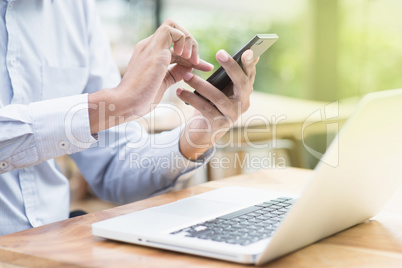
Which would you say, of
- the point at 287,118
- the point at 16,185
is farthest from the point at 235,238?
the point at 287,118

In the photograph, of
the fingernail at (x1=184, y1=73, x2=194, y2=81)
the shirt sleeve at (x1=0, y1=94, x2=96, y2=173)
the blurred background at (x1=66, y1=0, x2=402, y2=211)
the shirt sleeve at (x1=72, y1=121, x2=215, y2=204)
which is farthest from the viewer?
the blurred background at (x1=66, y1=0, x2=402, y2=211)

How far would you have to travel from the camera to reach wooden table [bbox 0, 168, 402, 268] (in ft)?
1.79

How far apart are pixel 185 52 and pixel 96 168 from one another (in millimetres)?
429

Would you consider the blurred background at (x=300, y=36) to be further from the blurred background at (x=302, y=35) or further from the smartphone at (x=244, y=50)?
the smartphone at (x=244, y=50)

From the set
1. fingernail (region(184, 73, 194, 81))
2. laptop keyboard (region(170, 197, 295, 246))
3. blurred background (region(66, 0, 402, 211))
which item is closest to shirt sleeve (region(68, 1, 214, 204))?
fingernail (region(184, 73, 194, 81))

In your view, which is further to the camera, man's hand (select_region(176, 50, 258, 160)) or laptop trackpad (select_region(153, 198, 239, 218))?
man's hand (select_region(176, 50, 258, 160))

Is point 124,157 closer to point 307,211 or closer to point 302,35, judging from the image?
point 307,211

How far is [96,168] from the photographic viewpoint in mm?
1187

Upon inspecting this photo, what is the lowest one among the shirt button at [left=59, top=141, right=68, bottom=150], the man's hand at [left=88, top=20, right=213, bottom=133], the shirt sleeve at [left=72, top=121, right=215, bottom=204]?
the shirt sleeve at [left=72, top=121, right=215, bottom=204]

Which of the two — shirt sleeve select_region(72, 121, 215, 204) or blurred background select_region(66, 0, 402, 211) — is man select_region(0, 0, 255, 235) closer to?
shirt sleeve select_region(72, 121, 215, 204)

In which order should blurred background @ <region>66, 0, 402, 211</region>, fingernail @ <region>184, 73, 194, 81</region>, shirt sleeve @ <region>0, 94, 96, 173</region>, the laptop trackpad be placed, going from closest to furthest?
the laptop trackpad < shirt sleeve @ <region>0, 94, 96, 173</region> < fingernail @ <region>184, 73, 194, 81</region> < blurred background @ <region>66, 0, 402, 211</region>

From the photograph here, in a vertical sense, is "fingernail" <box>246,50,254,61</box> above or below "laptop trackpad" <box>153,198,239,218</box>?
above

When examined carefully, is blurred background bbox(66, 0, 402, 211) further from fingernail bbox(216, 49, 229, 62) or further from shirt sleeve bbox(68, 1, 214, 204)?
fingernail bbox(216, 49, 229, 62)

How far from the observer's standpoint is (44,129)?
816 mm
